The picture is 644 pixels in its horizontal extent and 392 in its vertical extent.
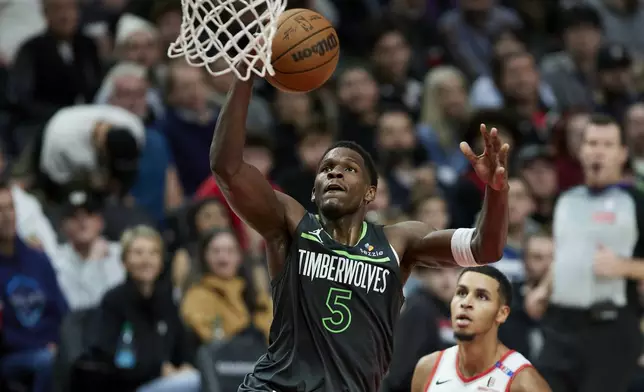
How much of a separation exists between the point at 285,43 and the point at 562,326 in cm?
391

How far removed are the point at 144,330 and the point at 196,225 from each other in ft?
3.84

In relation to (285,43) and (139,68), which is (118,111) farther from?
(285,43)

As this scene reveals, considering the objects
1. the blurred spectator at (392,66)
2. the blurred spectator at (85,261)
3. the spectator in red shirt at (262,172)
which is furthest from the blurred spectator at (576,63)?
the blurred spectator at (85,261)

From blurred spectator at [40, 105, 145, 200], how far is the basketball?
4862 mm

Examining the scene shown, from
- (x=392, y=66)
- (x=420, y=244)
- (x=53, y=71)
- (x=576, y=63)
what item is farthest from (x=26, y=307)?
(x=576, y=63)

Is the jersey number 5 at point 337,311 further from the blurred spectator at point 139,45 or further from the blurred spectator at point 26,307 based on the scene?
the blurred spectator at point 139,45

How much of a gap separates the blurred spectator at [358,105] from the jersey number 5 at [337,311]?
6292 mm

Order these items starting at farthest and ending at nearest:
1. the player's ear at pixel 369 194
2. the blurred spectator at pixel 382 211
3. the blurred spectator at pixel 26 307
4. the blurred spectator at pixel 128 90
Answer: the blurred spectator at pixel 128 90
the blurred spectator at pixel 382 211
the blurred spectator at pixel 26 307
the player's ear at pixel 369 194

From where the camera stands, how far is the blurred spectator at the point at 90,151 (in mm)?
10047

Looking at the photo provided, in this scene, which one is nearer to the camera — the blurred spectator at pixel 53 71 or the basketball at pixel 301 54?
the basketball at pixel 301 54

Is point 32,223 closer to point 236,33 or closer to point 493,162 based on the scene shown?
point 236,33

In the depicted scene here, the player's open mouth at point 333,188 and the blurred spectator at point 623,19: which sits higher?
the blurred spectator at point 623,19

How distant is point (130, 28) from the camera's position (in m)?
11.4

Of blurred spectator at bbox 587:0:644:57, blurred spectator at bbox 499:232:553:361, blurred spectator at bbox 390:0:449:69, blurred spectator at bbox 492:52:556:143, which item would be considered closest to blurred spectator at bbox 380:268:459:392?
blurred spectator at bbox 499:232:553:361
